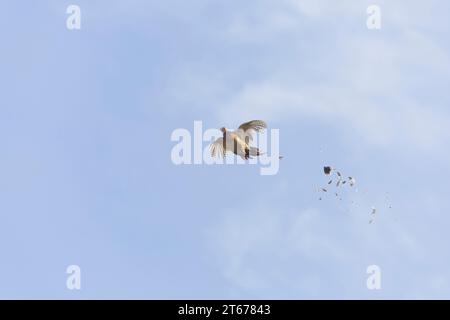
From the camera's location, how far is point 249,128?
6103 cm

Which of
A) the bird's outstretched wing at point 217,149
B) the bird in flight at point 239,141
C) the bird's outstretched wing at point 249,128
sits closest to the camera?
the bird in flight at point 239,141

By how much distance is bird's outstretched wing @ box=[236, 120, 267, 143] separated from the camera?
6081 cm

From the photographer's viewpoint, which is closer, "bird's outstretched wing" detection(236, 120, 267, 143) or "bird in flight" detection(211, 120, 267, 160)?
"bird in flight" detection(211, 120, 267, 160)

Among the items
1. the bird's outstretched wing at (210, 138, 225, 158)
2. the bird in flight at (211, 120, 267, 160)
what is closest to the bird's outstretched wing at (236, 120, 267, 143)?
the bird in flight at (211, 120, 267, 160)

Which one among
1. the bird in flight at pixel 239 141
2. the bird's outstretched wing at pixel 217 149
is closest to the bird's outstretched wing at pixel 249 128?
the bird in flight at pixel 239 141

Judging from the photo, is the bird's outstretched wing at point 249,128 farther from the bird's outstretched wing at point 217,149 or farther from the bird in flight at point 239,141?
the bird's outstretched wing at point 217,149

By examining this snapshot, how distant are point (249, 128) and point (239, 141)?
110cm

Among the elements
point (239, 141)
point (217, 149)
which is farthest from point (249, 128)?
point (217, 149)

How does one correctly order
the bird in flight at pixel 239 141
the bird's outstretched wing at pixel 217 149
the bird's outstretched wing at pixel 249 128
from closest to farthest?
1. the bird in flight at pixel 239 141
2. the bird's outstretched wing at pixel 217 149
3. the bird's outstretched wing at pixel 249 128

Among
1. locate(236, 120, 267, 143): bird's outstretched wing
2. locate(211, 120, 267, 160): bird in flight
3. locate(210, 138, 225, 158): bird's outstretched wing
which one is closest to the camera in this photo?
locate(211, 120, 267, 160): bird in flight

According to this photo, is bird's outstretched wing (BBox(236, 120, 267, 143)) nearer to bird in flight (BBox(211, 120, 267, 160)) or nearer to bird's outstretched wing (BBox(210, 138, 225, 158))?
bird in flight (BBox(211, 120, 267, 160))

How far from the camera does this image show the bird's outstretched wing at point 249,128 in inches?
2394
